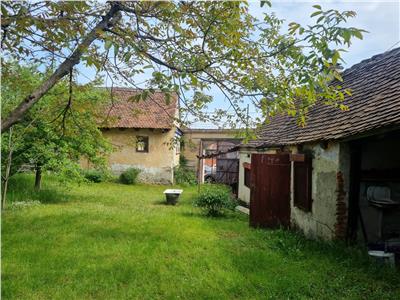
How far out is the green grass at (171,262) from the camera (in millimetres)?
4961

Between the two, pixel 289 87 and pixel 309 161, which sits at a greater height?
pixel 289 87

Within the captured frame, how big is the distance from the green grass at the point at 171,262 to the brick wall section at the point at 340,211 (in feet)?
1.24

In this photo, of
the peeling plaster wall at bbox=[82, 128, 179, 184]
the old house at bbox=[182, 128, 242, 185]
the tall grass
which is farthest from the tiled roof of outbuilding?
the peeling plaster wall at bbox=[82, 128, 179, 184]

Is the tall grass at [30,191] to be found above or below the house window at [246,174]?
below

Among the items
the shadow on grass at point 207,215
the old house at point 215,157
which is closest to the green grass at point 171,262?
the shadow on grass at point 207,215

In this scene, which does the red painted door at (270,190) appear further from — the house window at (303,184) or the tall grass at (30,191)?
the tall grass at (30,191)

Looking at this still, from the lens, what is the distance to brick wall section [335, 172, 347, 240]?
7.14m

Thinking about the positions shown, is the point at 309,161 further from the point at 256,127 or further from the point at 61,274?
the point at 61,274

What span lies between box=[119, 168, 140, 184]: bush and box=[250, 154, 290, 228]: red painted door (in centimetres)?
1274

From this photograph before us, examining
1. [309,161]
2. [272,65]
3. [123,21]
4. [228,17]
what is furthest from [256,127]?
[309,161]

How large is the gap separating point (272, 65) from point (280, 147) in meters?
6.03

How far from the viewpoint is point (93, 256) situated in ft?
21.1

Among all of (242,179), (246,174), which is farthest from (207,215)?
(242,179)

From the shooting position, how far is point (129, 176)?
21.2 metres
